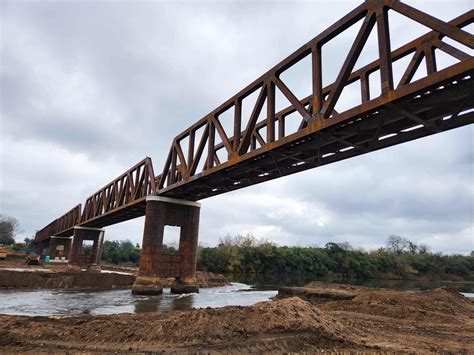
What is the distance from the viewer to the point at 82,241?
59.5 m

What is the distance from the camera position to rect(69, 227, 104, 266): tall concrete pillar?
192ft

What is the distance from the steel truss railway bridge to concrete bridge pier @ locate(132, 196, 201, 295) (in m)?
0.08

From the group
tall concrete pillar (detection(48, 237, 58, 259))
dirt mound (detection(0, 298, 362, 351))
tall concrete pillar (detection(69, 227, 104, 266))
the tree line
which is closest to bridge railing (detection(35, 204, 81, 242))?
tall concrete pillar (detection(48, 237, 58, 259))

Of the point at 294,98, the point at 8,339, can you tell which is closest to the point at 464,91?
the point at 294,98

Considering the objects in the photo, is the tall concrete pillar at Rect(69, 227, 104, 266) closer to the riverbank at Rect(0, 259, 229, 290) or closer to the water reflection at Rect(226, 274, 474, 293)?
the water reflection at Rect(226, 274, 474, 293)

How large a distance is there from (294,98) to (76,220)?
A: 200 feet

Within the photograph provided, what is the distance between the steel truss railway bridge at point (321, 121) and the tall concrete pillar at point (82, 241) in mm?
35334

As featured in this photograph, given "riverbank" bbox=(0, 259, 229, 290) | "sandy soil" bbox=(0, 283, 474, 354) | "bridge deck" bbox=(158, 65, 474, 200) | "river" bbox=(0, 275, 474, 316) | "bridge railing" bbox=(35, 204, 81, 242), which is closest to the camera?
"sandy soil" bbox=(0, 283, 474, 354)

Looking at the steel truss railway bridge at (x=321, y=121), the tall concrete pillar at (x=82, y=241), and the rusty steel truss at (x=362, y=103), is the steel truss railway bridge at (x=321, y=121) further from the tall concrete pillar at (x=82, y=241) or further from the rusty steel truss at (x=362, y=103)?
the tall concrete pillar at (x=82, y=241)

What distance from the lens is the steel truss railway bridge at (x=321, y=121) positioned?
33.0 feet

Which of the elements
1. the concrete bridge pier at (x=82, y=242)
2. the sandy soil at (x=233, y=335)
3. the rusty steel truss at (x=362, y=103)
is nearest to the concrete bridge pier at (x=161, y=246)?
the rusty steel truss at (x=362, y=103)

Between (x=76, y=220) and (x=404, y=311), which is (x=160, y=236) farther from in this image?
(x=76, y=220)

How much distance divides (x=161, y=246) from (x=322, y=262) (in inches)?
3199

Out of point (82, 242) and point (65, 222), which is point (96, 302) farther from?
point (65, 222)
